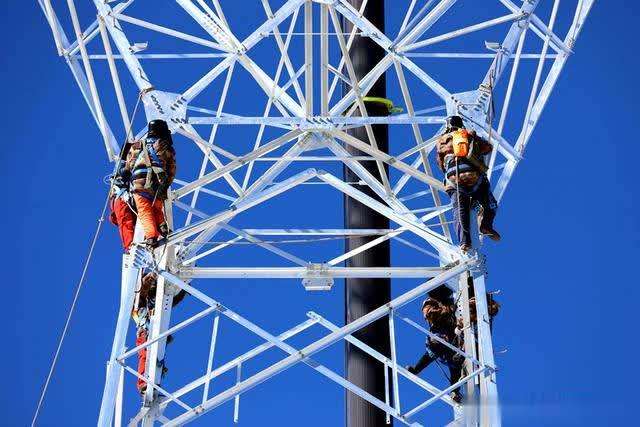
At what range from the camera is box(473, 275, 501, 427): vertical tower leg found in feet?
96.5

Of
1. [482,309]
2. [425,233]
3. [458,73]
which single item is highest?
[458,73]

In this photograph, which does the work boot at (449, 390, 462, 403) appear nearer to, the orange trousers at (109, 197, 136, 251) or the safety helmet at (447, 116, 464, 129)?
the safety helmet at (447, 116, 464, 129)

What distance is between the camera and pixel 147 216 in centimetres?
3028

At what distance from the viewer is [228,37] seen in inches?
1214

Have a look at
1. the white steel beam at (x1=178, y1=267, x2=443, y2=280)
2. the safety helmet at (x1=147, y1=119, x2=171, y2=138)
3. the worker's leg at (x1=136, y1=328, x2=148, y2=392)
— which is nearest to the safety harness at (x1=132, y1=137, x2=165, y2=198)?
the safety helmet at (x1=147, y1=119, x2=171, y2=138)

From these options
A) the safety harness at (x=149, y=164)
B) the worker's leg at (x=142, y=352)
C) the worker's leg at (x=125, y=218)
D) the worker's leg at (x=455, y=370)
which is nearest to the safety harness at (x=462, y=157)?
the safety harness at (x=149, y=164)

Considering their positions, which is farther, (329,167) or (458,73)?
(458,73)

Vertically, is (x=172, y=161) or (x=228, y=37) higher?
(x=228, y=37)

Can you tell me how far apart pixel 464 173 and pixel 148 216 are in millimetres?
6233

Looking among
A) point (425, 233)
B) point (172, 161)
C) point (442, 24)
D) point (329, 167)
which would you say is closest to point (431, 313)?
point (425, 233)

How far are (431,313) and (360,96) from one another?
21.7 ft

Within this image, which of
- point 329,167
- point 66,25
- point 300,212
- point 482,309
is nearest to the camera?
point 482,309

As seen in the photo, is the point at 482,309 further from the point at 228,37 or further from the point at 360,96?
the point at 228,37

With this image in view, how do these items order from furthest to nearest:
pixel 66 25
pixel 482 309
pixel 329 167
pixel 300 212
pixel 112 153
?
pixel 300 212, pixel 66 25, pixel 329 167, pixel 112 153, pixel 482 309
